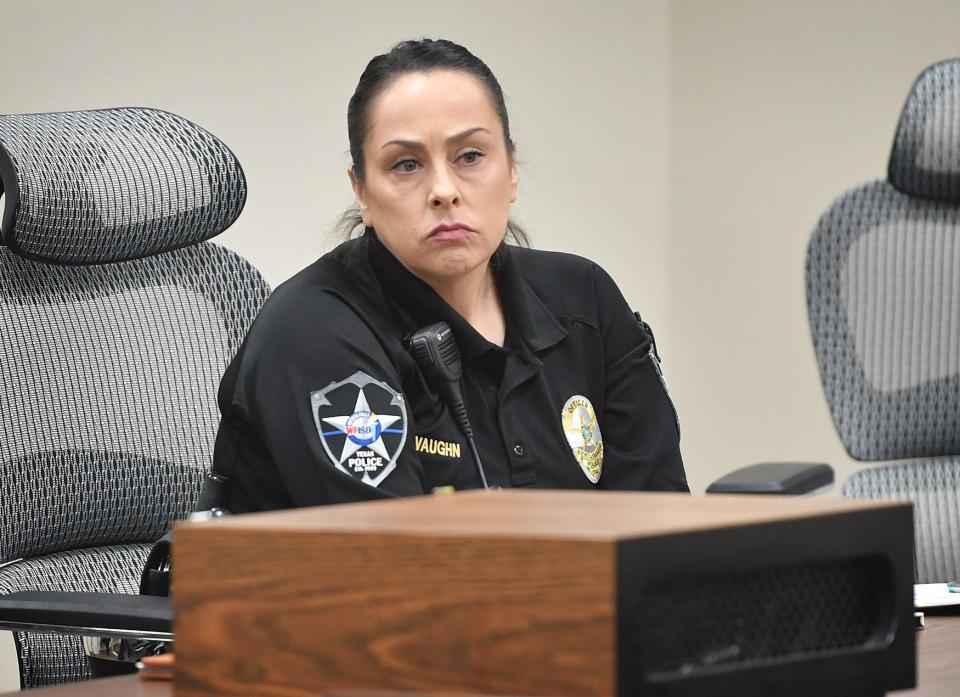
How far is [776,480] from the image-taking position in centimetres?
Result: 146

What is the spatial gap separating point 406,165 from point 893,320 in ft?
3.48

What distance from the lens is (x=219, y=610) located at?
77 centimetres

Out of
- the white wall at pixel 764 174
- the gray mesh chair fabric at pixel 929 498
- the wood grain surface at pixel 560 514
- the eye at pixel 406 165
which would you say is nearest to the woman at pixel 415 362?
the eye at pixel 406 165

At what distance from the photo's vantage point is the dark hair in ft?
5.20

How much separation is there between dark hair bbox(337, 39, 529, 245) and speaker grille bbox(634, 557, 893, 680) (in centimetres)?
95

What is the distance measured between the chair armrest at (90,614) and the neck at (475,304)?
487mm

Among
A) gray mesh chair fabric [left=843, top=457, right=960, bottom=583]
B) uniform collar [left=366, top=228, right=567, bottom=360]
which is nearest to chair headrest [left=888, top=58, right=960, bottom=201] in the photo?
gray mesh chair fabric [left=843, top=457, right=960, bottom=583]

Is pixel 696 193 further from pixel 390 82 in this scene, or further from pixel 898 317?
pixel 390 82

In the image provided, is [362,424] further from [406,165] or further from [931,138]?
[931,138]

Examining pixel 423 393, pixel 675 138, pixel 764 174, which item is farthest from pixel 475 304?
pixel 675 138

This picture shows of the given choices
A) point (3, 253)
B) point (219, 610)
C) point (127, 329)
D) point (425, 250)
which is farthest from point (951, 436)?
point (219, 610)

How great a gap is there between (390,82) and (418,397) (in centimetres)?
37

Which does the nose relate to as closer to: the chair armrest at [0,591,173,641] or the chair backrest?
the chair backrest

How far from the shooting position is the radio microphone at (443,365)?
4.76 ft
